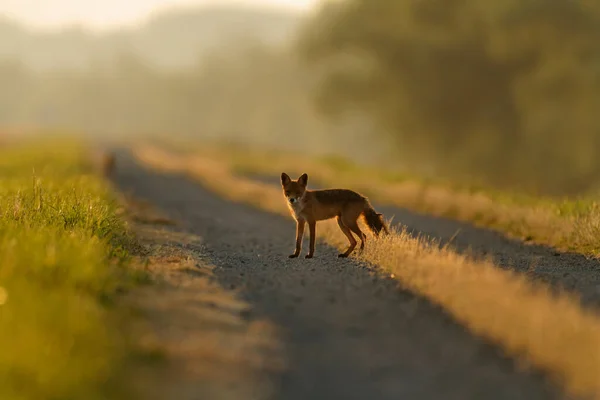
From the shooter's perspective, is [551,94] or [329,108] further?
[329,108]

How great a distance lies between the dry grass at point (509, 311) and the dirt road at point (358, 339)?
0.50 feet

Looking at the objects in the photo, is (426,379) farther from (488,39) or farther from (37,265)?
(488,39)

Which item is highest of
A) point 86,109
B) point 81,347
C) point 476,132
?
point 476,132

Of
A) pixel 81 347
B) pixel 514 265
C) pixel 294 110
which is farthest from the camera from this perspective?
pixel 294 110

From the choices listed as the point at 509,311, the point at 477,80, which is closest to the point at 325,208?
the point at 509,311

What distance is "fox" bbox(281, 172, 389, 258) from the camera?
1009 centimetres

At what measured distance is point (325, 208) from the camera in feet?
33.9

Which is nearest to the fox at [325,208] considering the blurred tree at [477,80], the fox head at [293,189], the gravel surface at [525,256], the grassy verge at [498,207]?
the fox head at [293,189]

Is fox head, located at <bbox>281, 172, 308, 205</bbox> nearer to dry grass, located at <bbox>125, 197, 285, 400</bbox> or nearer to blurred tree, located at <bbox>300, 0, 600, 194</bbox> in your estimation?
dry grass, located at <bbox>125, 197, 285, 400</bbox>

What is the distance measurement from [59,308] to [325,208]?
16.6 feet

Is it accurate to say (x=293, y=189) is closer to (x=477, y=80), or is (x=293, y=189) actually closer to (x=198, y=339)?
(x=198, y=339)

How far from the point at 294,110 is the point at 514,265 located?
3560 inches

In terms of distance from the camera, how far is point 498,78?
30703mm

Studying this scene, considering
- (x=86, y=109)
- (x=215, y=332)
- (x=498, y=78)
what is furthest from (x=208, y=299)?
(x=86, y=109)
